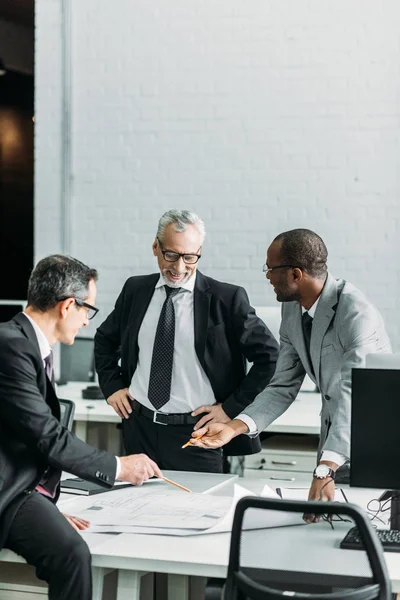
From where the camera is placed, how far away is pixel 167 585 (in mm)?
2502

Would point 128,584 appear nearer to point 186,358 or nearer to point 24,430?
point 24,430

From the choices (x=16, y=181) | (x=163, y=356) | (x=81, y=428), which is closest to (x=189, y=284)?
(x=163, y=356)

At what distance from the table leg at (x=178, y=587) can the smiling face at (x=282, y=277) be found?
929 millimetres

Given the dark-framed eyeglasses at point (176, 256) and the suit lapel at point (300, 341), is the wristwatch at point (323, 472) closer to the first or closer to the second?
the suit lapel at point (300, 341)

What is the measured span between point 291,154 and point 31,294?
3.27 m

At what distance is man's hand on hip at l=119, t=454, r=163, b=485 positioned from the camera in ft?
7.90

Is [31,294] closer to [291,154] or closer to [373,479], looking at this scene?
[373,479]

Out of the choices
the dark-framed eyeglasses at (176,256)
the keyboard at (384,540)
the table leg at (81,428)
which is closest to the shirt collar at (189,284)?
the dark-framed eyeglasses at (176,256)

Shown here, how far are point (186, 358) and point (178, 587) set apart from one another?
0.96m

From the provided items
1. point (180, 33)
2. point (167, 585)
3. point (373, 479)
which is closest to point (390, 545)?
point (373, 479)

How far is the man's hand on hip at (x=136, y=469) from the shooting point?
2408 mm

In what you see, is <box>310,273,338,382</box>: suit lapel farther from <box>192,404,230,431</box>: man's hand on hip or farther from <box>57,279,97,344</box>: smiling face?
→ <box>57,279,97,344</box>: smiling face

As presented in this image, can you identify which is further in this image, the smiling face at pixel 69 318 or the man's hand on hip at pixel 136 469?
the man's hand on hip at pixel 136 469

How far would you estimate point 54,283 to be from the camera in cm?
228
